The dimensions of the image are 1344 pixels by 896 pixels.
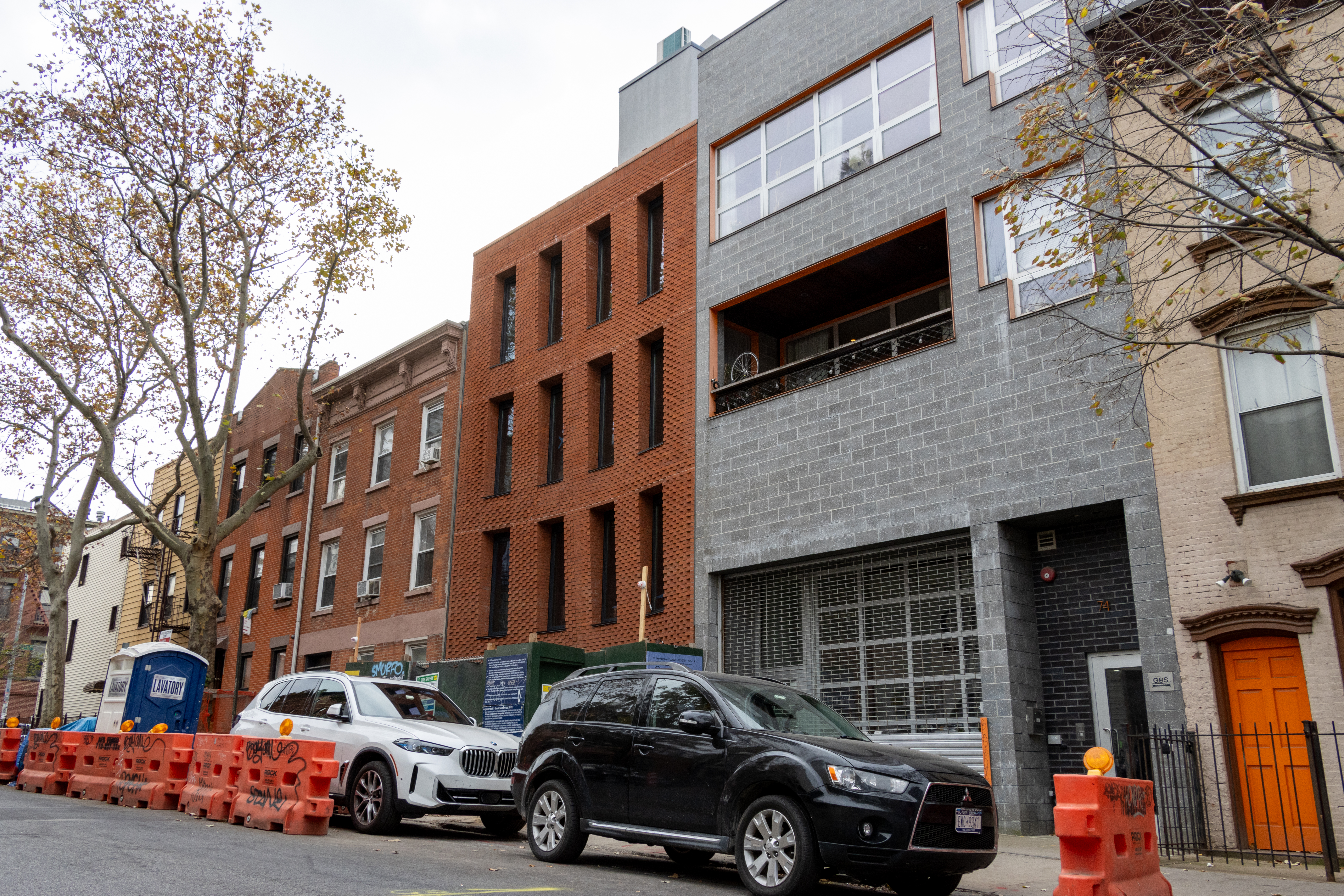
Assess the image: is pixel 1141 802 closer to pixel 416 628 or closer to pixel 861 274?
pixel 861 274

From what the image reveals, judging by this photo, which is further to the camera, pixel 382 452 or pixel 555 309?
pixel 382 452

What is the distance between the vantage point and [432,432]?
1010 inches

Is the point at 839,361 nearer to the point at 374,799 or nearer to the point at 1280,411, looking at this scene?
the point at 1280,411

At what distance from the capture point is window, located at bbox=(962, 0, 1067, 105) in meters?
14.6

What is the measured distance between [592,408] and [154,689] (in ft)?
31.7

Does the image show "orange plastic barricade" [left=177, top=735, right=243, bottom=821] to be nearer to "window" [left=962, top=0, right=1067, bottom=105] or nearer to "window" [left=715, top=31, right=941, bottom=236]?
"window" [left=715, top=31, right=941, bottom=236]

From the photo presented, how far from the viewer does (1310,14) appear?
482 inches

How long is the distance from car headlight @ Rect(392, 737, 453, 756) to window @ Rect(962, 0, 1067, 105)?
1117cm

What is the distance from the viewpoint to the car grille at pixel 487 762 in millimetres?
11562

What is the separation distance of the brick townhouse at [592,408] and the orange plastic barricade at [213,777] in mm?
7820

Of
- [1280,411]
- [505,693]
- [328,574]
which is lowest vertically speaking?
[505,693]

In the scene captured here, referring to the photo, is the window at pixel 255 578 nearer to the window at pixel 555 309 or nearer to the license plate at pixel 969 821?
the window at pixel 555 309

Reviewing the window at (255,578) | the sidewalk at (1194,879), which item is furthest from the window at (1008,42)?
the window at (255,578)

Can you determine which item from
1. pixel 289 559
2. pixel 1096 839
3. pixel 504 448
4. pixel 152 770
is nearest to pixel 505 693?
pixel 152 770
